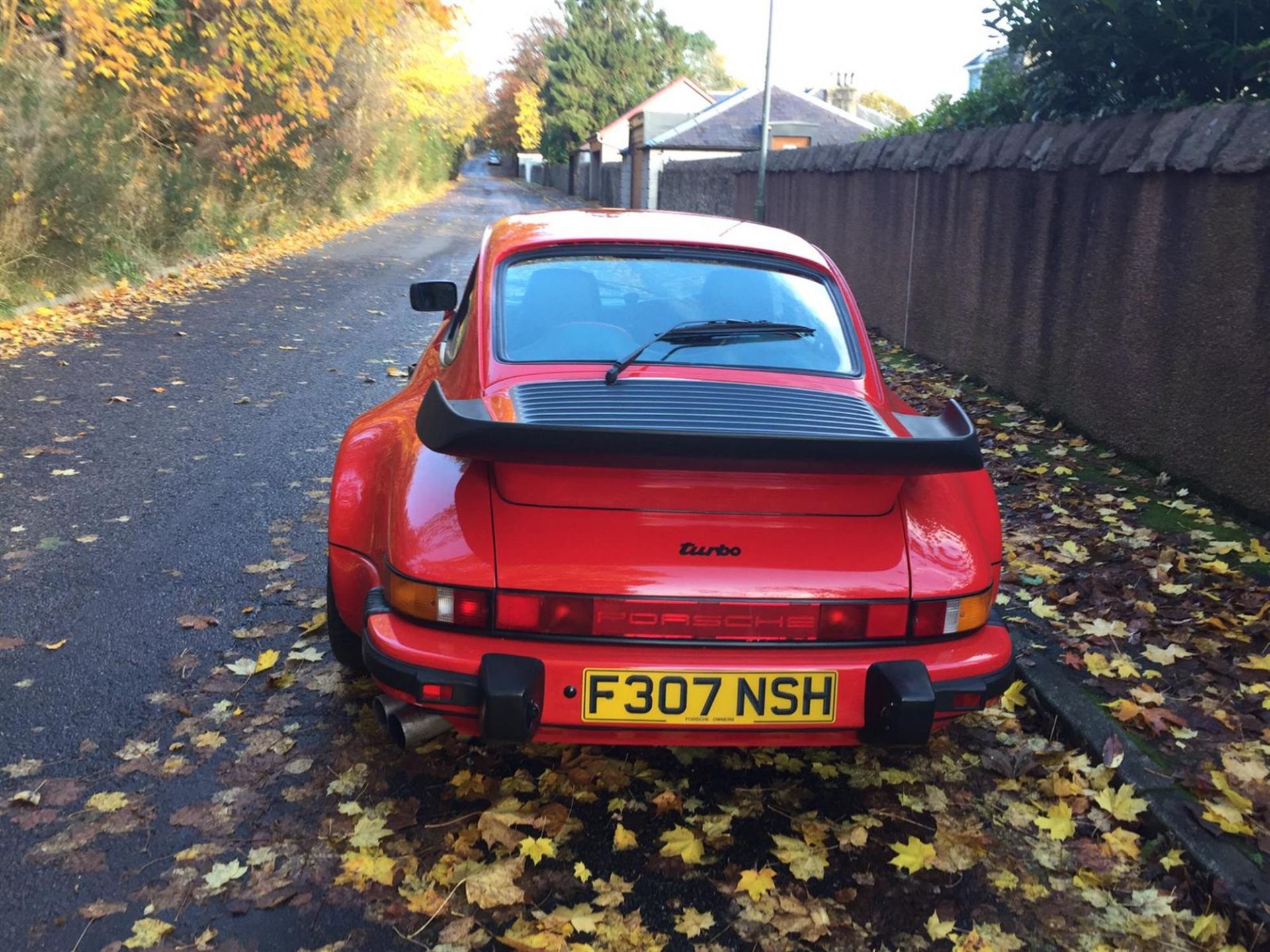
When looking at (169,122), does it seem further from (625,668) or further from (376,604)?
(625,668)

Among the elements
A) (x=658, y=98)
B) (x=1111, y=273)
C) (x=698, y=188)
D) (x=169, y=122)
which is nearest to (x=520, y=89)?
(x=658, y=98)

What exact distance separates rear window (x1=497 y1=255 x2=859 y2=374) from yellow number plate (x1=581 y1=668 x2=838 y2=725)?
1.10 m

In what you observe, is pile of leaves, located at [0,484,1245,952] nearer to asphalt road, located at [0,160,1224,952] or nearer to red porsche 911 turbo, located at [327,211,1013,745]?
asphalt road, located at [0,160,1224,952]

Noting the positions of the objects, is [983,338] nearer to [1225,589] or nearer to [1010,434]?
[1010,434]

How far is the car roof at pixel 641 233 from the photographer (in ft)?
13.2

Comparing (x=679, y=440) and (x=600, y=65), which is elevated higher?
(x=600, y=65)

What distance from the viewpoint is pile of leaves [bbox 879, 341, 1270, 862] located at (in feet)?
11.5

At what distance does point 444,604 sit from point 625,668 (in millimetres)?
487

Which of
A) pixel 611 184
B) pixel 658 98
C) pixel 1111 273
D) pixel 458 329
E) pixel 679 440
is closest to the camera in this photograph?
pixel 679 440

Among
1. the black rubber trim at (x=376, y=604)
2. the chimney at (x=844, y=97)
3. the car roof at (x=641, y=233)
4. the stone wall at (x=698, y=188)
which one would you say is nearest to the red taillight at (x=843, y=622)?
the black rubber trim at (x=376, y=604)

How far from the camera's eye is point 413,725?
3025mm

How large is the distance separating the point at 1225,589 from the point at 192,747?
4054 millimetres

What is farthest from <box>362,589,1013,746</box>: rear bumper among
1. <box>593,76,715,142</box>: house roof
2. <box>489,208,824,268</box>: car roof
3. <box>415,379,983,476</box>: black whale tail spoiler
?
<box>593,76,715,142</box>: house roof

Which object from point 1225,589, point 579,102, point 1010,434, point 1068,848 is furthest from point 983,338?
point 579,102
